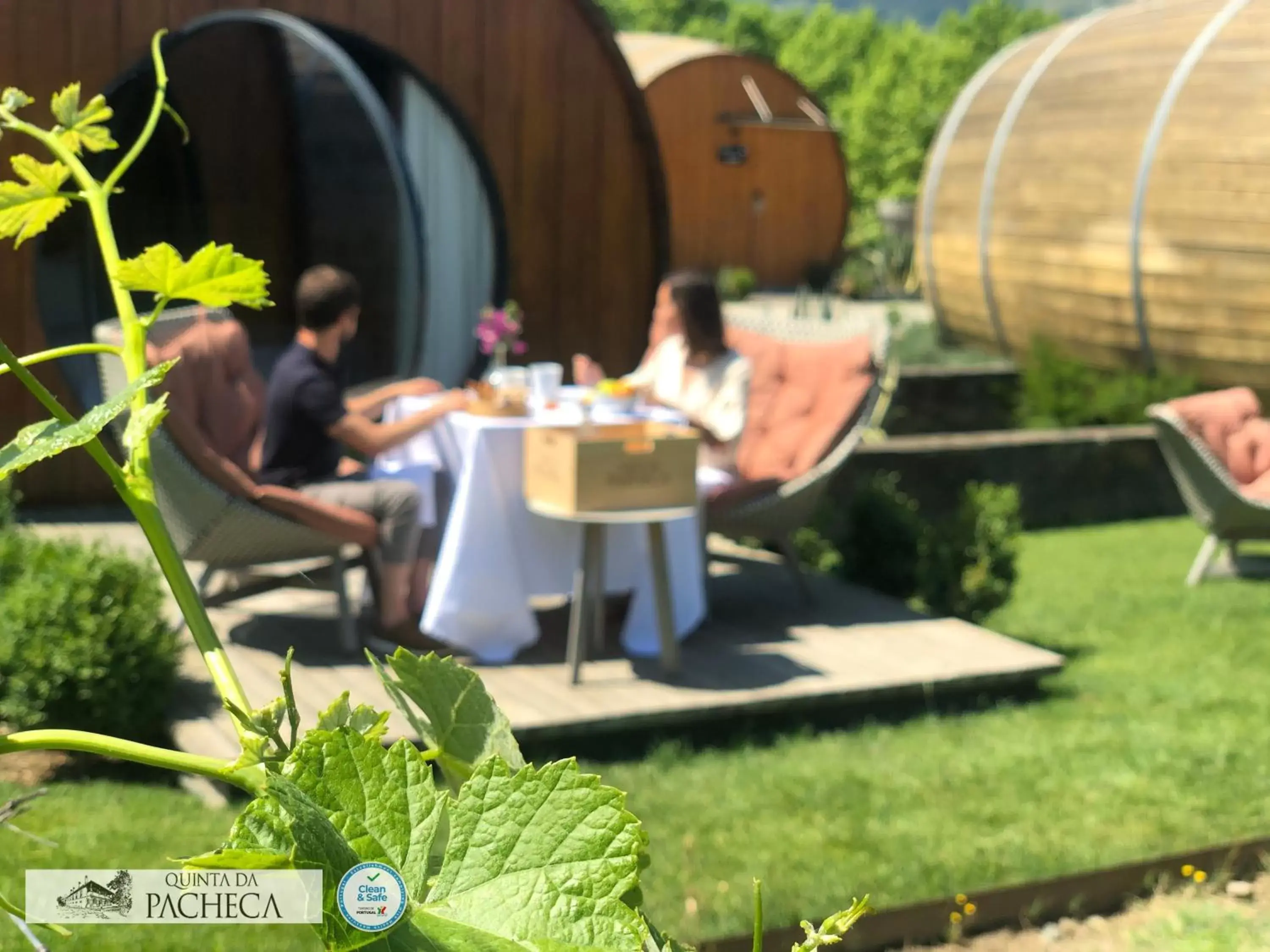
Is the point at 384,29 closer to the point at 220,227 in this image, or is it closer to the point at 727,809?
the point at 220,227

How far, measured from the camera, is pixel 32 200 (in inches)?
24.1

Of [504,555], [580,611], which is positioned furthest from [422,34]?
[580,611]

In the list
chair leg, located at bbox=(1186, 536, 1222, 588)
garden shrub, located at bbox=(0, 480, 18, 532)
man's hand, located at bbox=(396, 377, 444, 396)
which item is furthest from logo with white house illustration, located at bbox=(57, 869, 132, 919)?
chair leg, located at bbox=(1186, 536, 1222, 588)

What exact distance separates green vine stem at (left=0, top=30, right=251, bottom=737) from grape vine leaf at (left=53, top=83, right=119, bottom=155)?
0.05 meters

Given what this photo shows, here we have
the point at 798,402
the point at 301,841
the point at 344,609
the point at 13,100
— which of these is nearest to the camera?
the point at 301,841

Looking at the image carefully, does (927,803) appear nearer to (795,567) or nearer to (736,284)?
(795,567)

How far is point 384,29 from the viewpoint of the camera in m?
8.25

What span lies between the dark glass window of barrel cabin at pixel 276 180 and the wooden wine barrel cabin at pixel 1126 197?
4895 mm

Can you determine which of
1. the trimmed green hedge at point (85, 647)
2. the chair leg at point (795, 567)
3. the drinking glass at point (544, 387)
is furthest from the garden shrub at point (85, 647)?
the chair leg at point (795, 567)

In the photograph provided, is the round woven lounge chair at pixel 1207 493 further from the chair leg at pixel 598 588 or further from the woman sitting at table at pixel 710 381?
the chair leg at pixel 598 588

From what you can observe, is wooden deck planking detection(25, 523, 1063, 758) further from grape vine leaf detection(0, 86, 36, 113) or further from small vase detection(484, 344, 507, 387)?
grape vine leaf detection(0, 86, 36, 113)

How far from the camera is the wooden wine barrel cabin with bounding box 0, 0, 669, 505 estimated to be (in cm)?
736

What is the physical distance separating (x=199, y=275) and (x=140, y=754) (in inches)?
7.6

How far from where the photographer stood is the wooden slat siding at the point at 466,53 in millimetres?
8469
